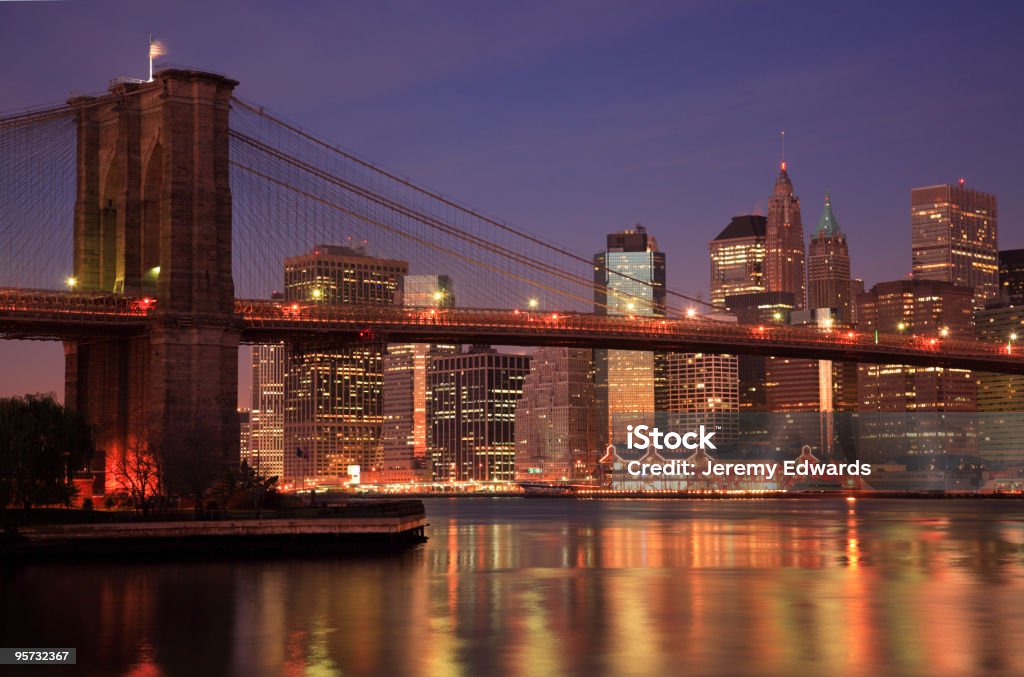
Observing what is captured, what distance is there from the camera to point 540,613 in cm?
3481

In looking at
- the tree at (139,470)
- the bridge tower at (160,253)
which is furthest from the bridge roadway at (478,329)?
the tree at (139,470)

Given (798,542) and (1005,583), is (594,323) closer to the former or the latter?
(798,542)

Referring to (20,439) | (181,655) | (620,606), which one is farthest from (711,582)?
(20,439)

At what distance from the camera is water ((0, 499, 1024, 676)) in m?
27.2

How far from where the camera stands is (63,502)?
2146 inches

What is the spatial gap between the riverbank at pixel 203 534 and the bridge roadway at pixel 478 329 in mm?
11231

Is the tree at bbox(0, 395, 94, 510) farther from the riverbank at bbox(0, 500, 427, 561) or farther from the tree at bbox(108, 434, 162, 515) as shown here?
the tree at bbox(108, 434, 162, 515)

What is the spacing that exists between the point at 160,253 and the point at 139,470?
9975 mm

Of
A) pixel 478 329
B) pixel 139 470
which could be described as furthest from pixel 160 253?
pixel 478 329

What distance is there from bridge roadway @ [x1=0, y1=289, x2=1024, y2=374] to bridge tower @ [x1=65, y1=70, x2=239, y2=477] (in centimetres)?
114

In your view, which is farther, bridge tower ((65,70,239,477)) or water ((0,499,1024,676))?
bridge tower ((65,70,239,477))

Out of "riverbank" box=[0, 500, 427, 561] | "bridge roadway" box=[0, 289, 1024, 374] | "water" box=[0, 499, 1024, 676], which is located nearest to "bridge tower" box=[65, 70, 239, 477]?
"bridge roadway" box=[0, 289, 1024, 374]

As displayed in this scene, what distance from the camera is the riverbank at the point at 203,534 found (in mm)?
47969

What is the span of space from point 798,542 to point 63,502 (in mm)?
31247
